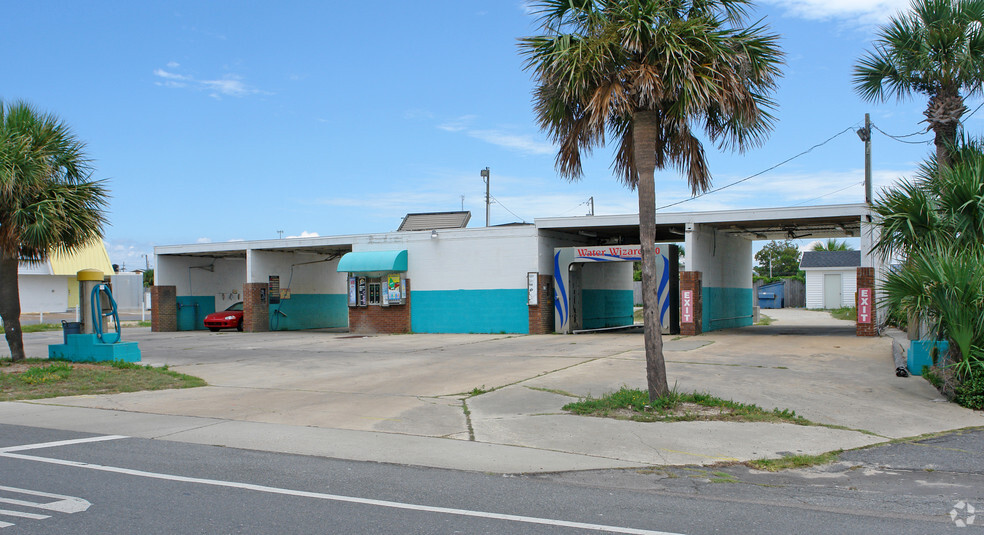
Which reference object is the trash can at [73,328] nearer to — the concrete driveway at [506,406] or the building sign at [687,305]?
the concrete driveway at [506,406]

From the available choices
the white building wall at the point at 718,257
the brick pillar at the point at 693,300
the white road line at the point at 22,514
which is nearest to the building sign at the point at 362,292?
the brick pillar at the point at 693,300

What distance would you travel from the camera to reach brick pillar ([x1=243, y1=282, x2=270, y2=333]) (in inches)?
1219

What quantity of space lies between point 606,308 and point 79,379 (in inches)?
842

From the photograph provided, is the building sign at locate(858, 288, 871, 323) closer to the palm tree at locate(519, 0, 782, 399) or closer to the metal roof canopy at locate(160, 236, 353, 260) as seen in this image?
the palm tree at locate(519, 0, 782, 399)

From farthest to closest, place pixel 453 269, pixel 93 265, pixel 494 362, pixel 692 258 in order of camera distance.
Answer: pixel 93 265
pixel 453 269
pixel 692 258
pixel 494 362

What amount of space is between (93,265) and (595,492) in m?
54.4

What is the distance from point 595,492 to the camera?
6484 mm

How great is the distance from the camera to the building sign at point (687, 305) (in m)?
23.2

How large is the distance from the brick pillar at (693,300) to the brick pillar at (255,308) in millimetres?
18081

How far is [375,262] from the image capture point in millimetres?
27359

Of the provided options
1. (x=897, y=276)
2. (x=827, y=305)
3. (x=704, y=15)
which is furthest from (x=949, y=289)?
(x=827, y=305)

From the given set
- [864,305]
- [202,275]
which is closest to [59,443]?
[864,305]

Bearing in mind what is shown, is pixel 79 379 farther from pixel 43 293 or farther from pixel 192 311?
pixel 43 293

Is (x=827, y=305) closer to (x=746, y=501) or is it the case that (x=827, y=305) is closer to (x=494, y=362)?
(x=494, y=362)
